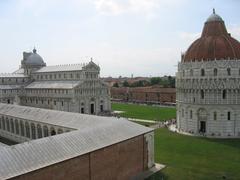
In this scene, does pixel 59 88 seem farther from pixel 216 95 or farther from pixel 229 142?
pixel 229 142

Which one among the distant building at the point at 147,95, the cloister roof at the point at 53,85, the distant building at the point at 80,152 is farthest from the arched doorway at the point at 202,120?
the distant building at the point at 147,95

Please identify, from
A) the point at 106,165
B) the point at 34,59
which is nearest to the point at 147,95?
the point at 34,59

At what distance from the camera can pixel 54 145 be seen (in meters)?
21.1

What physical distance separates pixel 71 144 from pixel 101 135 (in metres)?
3.46

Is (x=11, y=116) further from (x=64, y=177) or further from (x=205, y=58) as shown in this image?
(x=205, y=58)

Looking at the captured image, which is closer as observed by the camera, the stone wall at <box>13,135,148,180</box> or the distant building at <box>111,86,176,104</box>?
the stone wall at <box>13,135,148,180</box>

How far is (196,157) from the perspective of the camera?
104 feet

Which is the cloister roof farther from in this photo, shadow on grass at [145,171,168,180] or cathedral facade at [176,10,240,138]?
shadow on grass at [145,171,168,180]

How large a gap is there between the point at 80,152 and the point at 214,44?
31449mm

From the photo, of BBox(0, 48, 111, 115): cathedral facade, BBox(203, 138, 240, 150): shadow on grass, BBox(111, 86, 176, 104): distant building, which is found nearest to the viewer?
BBox(203, 138, 240, 150): shadow on grass

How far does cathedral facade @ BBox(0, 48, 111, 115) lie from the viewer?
210 feet

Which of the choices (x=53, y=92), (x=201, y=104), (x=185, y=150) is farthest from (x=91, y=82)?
(x=185, y=150)

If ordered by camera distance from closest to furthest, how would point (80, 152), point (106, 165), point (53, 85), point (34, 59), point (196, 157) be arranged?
1. point (80, 152)
2. point (106, 165)
3. point (196, 157)
4. point (53, 85)
5. point (34, 59)

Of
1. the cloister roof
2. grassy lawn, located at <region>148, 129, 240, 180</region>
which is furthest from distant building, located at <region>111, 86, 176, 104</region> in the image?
grassy lawn, located at <region>148, 129, 240, 180</region>
